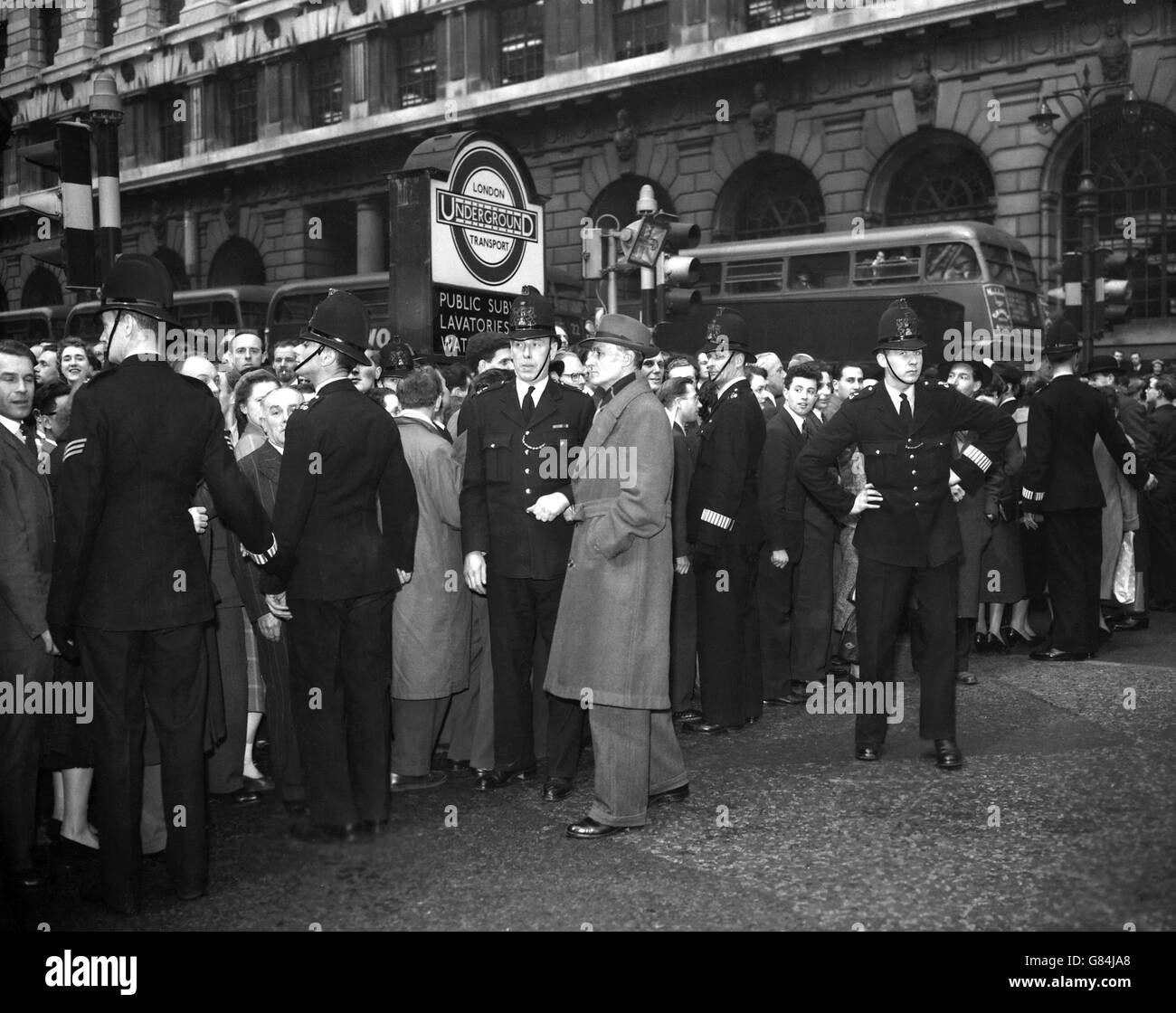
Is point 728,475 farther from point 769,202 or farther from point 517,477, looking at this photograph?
A: point 769,202

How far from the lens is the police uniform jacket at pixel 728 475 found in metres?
7.49

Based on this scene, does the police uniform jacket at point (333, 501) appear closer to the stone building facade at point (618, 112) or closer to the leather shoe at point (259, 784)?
the leather shoe at point (259, 784)

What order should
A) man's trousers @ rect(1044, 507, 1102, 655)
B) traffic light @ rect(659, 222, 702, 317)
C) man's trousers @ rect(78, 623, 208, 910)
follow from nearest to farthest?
1. man's trousers @ rect(78, 623, 208, 910)
2. man's trousers @ rect(1044, 507, 1102, 655)
3. traffic light @ rect(659, 222, 702, 317)

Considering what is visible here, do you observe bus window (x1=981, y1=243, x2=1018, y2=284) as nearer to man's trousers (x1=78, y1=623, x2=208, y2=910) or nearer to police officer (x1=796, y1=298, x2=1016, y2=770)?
police officer (x1=796, y1=298, x2=1016, y2=770)

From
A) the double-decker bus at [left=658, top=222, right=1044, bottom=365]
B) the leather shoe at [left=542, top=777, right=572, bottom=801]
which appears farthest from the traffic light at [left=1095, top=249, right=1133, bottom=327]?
the leather shoe at [left=542, top=777, right=572, bottom=801]

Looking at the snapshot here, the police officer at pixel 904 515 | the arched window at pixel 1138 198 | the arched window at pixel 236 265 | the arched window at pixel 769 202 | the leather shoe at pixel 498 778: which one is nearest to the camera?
the leather shoe at pixel 498 778

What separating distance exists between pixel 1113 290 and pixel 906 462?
43.4 ft

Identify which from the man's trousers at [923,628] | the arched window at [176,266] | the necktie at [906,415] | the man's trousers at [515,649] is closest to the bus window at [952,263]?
the necktie at [906,415]

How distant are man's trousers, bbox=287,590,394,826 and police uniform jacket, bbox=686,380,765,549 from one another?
257cm

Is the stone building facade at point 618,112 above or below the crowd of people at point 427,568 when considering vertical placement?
above

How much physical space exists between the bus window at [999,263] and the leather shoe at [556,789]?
55.3 feet

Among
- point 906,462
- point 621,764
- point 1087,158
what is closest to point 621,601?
point 621,764

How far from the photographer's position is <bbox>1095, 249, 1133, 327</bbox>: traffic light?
18203 mm

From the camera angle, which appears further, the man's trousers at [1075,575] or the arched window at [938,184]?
the arched window at [938,184]
